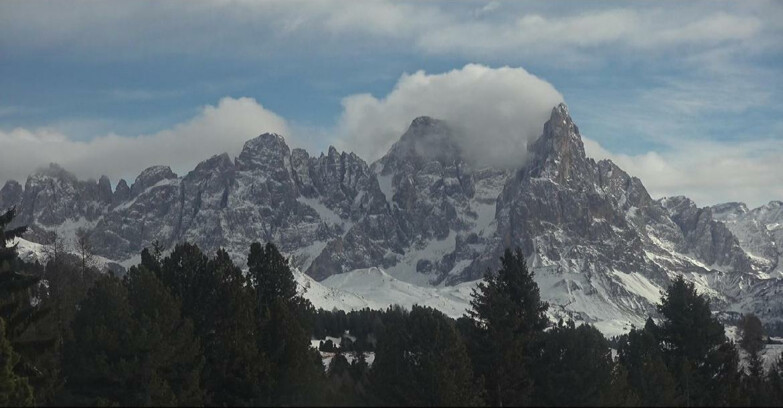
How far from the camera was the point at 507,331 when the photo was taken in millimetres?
63625

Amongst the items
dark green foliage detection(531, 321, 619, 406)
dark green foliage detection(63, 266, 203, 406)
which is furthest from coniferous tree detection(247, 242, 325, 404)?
dark green foliage detection(531, 321, 619, 406)

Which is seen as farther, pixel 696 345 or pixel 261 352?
pixel 696 345

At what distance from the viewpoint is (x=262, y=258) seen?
239 ft

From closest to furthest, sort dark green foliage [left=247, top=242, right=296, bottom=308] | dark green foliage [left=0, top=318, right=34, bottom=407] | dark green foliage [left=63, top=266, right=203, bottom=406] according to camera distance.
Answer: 1. dark green foliage [left=0, top=318, right=34, bottom=407]
2. dark green foliage [left=63, top=266, right=203, bottom=406]
3. dark green foliage [left=247, top=242, right=296, bottom=308]

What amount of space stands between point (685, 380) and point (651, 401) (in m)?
4.94

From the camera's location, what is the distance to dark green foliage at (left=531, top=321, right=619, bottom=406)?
62.2 meters

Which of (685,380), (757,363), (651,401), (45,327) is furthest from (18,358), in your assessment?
(757,363)

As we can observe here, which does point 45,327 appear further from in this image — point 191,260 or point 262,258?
point 262,258

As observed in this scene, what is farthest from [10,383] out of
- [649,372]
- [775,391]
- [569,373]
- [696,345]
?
[775,391]

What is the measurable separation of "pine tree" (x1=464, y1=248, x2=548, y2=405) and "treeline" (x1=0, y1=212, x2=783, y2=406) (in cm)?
9

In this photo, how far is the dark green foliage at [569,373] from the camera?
62.2 metres

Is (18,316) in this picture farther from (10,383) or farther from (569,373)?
(569,373)

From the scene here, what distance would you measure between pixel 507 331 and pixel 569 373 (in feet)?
15.5

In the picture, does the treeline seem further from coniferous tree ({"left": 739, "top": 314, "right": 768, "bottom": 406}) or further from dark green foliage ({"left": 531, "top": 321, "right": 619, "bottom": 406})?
coniferous tree ({"left": 739, "top": 314, "right": 768, "bottom": 406})
